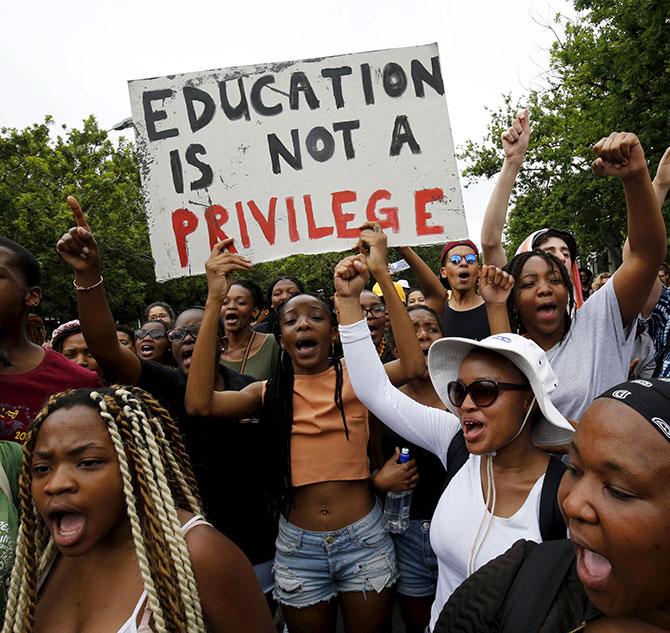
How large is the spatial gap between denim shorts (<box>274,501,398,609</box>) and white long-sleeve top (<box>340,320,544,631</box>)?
1.51 feet

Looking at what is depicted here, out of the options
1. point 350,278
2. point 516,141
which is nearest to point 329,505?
point 350,278

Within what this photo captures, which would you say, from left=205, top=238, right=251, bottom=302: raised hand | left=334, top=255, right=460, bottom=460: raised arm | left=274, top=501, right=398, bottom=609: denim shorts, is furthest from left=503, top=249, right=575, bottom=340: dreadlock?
left=205, top=238, right=251, bottom=302: raised hand

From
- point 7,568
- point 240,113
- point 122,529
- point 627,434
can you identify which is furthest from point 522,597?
point 240,113

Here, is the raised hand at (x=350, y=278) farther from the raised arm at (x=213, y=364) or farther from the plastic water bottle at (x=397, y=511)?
the plastic water bottle at (x=397, y=511)

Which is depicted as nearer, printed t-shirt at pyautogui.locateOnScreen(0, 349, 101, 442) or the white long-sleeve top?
the white long-sleeve top

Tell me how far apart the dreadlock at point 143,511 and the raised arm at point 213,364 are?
34.4 inches

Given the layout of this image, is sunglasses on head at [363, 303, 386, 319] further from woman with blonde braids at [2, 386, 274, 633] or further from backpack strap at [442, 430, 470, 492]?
woman with blonde braids at [2, 386, 274, 633]

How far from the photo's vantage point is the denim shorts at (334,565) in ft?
8.85

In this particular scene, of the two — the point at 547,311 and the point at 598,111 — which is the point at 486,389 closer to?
the point at 547,311

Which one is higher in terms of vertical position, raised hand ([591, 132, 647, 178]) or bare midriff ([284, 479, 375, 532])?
raised hand ([591, 132, 647, 178])

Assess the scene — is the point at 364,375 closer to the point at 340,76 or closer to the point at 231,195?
the point at 231,195

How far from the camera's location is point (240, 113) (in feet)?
10.9

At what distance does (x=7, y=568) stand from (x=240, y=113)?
7.92 ft

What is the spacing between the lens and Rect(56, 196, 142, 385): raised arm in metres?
2.48
